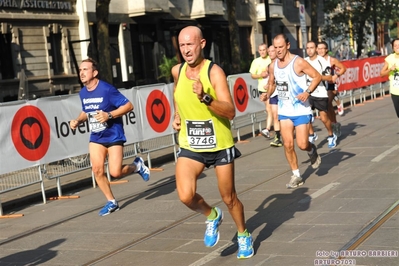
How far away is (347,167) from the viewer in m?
11.5

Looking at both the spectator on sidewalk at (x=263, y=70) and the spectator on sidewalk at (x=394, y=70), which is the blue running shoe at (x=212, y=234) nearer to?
the spectator on sidewalk at (x=394, y=70)

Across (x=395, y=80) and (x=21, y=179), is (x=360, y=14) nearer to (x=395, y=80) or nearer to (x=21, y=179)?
(x=395, y=80)

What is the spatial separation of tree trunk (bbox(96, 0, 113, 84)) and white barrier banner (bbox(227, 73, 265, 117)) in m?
4.98

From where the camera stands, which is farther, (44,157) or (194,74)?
(44,157)

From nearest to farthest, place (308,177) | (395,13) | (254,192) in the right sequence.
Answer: (254,192)
(308,177)
(395,13)

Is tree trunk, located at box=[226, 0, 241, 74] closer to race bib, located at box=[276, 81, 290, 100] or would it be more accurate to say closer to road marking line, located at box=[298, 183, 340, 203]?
race bib, located at box=[276, 81, 290, 100]

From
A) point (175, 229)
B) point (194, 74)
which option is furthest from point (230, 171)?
point (175, 229)

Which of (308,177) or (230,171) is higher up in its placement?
(230,171)

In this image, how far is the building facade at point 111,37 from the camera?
29578 millimetres

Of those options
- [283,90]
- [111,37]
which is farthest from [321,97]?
[111,37]

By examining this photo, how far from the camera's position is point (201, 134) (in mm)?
6484

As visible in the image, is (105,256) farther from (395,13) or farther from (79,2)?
(395,13)

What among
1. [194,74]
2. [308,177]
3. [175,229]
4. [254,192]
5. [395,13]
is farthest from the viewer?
[395,13]

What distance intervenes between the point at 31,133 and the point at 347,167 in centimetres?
488
